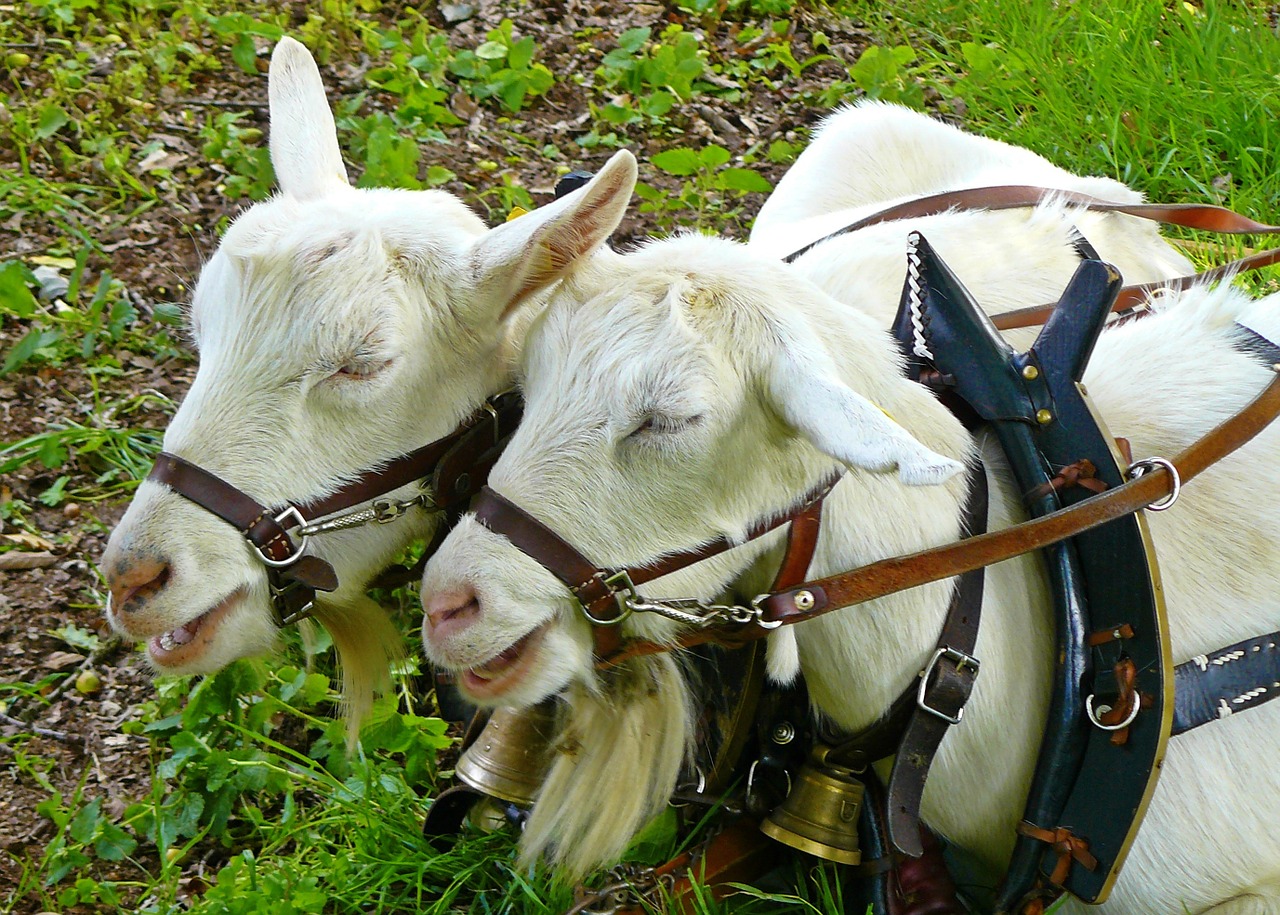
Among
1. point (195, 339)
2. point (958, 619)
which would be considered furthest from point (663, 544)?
point (195, 339)

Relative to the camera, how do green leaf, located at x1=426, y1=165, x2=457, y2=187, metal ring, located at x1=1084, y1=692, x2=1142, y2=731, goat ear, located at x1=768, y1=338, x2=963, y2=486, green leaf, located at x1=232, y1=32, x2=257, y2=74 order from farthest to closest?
1. green leaf, located at x1=232, y1=32, x2=257, y2=74
2. green leaf, located at x1=426, y1=165, x2=457, y2=187
3. metal ring, located at x1=1084, y1=692, x2=1142, y2=731
4. goat ear, located at x1=768, y1=338, x2=963, y2=486

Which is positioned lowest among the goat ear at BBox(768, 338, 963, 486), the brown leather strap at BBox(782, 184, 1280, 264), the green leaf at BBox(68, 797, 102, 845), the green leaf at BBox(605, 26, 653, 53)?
the green leaf at BBox(68, 797, 102, 845)

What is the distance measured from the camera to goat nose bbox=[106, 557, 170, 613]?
218 centimetres

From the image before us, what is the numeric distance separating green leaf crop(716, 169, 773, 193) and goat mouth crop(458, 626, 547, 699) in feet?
9.64

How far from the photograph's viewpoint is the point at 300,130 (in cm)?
263

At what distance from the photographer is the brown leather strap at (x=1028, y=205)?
3.07 m

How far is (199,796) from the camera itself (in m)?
2.97

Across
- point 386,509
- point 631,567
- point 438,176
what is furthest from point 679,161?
point 631,567

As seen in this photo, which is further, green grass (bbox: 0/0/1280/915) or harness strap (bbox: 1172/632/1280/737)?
green grass (bbox: 0/0/1280/915)

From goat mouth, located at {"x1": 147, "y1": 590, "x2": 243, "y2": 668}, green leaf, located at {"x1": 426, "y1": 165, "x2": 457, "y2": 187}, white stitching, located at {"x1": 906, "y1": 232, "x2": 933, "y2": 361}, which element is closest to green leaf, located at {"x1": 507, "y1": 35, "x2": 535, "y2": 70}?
green leaf, located at {"x1": 426, "y1": 165, "x2": 457, "y2": 187}

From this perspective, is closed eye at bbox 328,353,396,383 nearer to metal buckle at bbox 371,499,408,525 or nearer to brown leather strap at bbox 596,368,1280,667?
metal buckle at bbox 371,499,408,525

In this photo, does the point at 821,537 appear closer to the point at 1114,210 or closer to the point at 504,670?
the point at 504,670

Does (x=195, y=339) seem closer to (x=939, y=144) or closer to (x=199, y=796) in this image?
(x=199, y=796)

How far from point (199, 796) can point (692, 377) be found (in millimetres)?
1742
